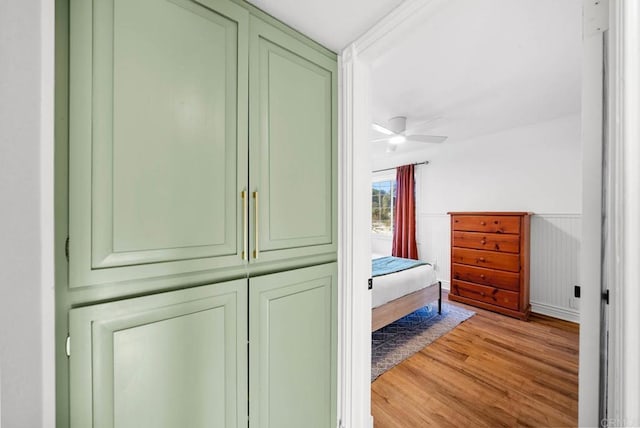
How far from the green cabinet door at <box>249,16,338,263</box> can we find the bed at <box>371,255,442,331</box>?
1.32 metres

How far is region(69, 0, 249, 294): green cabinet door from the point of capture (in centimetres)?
70

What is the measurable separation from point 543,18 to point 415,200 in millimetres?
3266

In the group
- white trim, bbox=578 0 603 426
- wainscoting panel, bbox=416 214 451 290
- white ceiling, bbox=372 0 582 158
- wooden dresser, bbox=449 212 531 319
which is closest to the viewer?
white trim, bbox=578 0 603 426

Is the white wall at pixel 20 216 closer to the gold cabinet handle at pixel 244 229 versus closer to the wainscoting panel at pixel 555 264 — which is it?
the gold cabinet handle at pixel 244 229

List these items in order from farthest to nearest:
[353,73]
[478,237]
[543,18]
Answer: [478,237], [543,18], [353,73]

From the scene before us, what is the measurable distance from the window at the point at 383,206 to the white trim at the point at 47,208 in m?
4.81

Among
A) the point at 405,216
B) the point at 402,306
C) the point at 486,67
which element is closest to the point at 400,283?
the point at 402,306

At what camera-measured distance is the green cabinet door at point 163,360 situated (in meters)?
0.72

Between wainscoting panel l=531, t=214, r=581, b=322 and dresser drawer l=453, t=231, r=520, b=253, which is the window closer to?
dresser drawer l=453, t=231, r=520, b=253

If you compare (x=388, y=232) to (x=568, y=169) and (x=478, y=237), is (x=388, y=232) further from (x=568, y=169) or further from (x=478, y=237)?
(x=568, y=169)

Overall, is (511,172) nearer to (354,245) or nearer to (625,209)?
(354,245)

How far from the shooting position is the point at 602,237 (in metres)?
0.65

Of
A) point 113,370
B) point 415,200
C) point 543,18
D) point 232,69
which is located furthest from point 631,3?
point 415,200

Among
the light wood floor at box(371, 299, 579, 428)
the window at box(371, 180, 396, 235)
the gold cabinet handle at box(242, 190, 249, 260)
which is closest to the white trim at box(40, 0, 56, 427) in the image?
the gold cabinet handle at box(242, 190, 249, 260)
